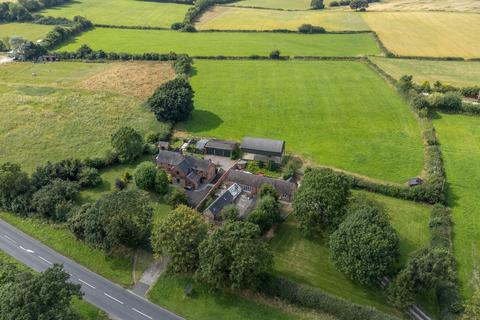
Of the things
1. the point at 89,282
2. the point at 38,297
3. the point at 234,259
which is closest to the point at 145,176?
the point at 89,282

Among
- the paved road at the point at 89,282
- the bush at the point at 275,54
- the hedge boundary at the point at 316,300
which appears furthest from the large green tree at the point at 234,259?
the bush at the point at 275,54

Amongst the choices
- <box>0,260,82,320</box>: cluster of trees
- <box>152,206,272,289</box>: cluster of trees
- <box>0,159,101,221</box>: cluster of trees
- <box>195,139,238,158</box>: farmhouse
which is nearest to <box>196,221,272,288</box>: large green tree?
<box>152,206,272,289</box>: cluster of trees

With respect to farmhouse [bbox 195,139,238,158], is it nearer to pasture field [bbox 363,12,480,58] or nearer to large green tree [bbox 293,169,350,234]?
large green tree [bbox 293,169,350,234]

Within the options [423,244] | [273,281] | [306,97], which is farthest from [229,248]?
[306,97]

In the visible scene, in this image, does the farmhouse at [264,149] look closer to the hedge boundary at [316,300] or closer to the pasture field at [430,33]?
the hedge boundary at [316,300]

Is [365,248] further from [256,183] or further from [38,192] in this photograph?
[38,192]

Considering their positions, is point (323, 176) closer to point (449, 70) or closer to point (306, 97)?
point (306, 97)
